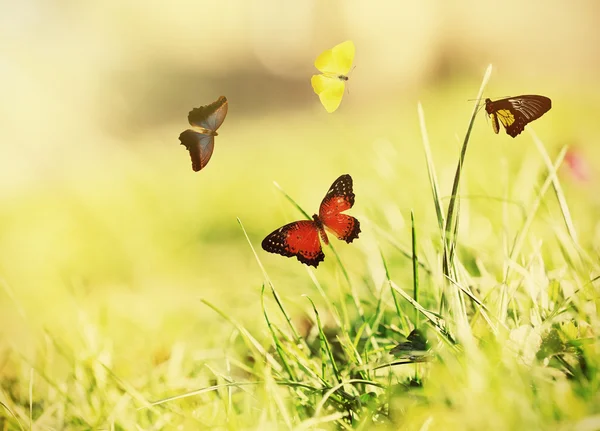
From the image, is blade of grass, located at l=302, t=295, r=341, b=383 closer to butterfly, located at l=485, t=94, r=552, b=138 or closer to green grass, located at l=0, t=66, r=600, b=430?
green grass, located at l=0, t=66, r=600, b=430

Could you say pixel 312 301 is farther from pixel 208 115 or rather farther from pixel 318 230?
pixel 208 115

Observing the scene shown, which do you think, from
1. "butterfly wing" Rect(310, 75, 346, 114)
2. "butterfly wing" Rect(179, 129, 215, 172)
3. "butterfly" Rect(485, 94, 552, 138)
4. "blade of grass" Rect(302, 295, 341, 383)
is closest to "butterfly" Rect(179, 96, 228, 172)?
"butterfly wing" Rect(179, 129, 215, 172)

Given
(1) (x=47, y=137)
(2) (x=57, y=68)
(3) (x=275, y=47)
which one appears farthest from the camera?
(3) (x=275, y=47)

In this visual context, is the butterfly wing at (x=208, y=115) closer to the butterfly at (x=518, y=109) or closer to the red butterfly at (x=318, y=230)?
the red butterfly at (x=318, y=230)

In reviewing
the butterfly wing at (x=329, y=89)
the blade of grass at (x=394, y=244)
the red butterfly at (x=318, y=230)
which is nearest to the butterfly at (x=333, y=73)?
the butterfly wing at (x=329, y=89)

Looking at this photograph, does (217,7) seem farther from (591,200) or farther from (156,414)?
(156,414)

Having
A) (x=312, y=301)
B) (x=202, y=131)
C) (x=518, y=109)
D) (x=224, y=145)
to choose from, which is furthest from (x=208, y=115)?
(x=224, y=145)

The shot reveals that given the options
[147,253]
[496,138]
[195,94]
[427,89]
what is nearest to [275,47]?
[195,94]
